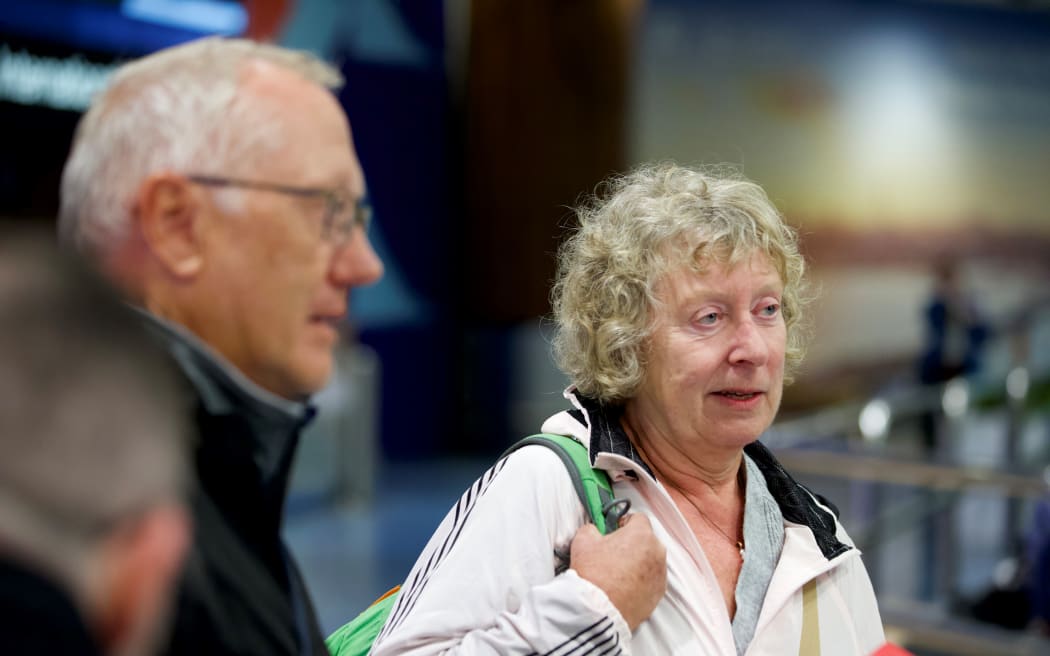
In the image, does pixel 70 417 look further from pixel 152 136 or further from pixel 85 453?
pixel 152 136

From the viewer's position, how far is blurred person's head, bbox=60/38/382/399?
1.06m

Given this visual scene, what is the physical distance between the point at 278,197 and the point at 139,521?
21.7 inches

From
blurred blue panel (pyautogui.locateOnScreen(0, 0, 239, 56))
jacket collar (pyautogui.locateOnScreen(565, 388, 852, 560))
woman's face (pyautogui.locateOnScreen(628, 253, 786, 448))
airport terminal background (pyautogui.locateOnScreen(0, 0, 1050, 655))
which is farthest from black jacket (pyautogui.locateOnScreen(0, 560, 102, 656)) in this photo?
Answer: airport terminal background (pyautogui.locateOnScreen(0, 0, 1050, 655))

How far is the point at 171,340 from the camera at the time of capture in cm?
103

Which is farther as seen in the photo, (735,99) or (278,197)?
(735,99)

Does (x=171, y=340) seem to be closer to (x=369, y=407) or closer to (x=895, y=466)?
(x=895, y=466)

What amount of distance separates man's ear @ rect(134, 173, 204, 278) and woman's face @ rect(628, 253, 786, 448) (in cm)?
99

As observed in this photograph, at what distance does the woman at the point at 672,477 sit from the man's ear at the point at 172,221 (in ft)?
2.42

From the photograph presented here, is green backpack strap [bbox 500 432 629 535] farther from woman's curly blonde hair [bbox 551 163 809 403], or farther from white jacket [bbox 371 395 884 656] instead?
woman's curly blonde hair [bbox 551 163 809 403]

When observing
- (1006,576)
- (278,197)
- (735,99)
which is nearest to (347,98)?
(735,99)

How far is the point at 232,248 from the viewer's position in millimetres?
1066

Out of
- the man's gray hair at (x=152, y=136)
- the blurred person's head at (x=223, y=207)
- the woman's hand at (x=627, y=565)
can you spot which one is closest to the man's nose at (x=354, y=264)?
the blurred person's head at (x=223, y=207)

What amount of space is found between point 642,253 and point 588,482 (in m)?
0.42

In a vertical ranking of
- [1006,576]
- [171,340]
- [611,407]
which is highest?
[171,340]
